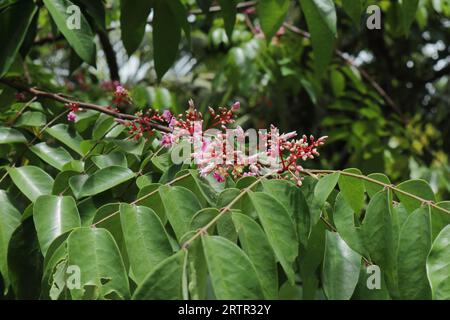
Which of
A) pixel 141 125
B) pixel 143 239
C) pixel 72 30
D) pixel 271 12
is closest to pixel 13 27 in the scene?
pixel 72 30

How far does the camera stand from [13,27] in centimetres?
155

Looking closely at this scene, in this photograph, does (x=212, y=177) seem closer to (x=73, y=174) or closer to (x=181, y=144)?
(x=181, y=144)

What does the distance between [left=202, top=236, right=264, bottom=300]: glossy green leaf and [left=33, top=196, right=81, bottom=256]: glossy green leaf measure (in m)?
0.37

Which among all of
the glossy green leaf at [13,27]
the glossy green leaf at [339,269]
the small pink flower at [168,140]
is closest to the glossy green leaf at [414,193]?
the glossy green leaf at [339,269]

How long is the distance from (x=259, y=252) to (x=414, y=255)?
0.90ft

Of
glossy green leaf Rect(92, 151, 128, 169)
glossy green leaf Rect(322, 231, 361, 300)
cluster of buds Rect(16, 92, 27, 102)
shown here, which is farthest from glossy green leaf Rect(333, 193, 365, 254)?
cluster of buds Rect(16, 92, 27, 102)

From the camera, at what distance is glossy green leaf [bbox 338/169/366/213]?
1194 millimetres

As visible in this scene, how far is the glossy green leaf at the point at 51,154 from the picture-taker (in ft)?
4.82

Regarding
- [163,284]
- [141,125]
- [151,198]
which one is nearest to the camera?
[163,284]

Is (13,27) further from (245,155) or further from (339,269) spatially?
(339,269)
